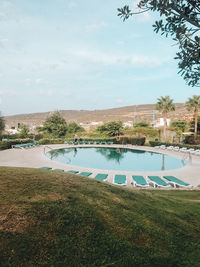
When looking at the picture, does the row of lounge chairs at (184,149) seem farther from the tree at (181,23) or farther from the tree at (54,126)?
the tree at (54,126)

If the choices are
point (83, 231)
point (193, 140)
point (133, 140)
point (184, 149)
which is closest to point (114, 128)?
point (133, 140)

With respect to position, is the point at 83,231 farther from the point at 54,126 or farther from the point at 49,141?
the point at 54,126

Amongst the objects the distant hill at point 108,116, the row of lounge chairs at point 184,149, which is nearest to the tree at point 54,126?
the row of lounge chairs at point 184,149

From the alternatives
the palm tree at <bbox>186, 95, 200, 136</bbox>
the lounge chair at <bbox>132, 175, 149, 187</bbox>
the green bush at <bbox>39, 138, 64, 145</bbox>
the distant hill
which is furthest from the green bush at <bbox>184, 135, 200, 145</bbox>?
the distant hill

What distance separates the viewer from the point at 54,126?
36688 millimetres

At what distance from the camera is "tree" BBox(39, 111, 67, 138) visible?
36406 mm

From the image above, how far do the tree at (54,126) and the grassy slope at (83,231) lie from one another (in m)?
33.4

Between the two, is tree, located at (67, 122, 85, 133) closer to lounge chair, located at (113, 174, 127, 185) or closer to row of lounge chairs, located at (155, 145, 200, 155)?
row of lounge chairs, located at (155, 145, 200, 155)

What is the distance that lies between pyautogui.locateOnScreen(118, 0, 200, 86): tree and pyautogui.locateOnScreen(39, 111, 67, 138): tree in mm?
33830

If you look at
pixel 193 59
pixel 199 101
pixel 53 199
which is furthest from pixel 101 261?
pixel 199 101

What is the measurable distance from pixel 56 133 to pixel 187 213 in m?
34.0

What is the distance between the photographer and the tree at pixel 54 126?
119ft

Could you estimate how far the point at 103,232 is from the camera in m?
2.58

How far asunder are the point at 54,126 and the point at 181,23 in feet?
115
